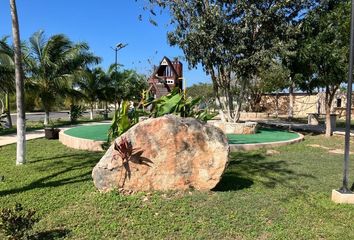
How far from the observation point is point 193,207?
5480 mm

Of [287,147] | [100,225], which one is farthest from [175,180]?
[287,147]

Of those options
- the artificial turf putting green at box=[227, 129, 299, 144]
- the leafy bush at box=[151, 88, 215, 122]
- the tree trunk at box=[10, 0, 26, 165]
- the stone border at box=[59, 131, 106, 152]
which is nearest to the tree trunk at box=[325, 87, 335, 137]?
the artificial turf putting green at box=[227, 129, 299, 144]

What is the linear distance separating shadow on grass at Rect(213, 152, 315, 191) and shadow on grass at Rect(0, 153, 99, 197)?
2.76m

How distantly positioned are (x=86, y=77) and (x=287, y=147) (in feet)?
48.2

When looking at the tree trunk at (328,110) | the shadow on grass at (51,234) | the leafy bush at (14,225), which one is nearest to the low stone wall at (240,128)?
the tree trunk at (328,110)

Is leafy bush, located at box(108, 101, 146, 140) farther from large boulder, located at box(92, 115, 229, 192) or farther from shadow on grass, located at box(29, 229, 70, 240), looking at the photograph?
shadow on grass, located at box(29, 229, 70, 240)

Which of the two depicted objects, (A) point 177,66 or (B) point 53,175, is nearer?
(B) point 53,175

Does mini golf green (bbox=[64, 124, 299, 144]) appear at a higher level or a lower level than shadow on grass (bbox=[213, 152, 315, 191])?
higher

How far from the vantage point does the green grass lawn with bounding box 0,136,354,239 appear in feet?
15.5

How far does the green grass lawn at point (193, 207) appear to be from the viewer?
4730 mm

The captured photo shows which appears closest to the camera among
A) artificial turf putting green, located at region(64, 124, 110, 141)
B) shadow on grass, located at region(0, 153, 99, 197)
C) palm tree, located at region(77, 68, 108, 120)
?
shadow on grass, located at region(0, 153, 99, 197)

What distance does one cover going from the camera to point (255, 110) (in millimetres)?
33938

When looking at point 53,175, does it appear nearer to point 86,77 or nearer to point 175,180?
point 175,180

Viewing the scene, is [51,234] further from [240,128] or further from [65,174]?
[240,128]
